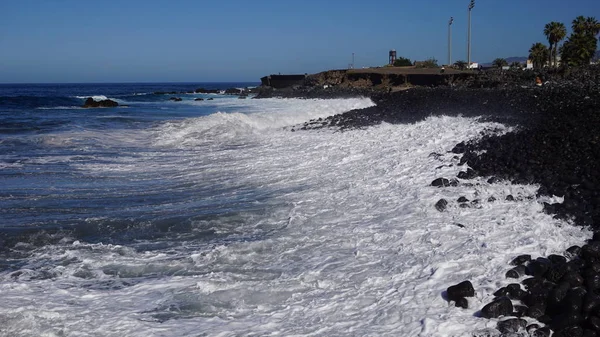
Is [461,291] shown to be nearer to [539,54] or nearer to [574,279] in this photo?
[574,279]

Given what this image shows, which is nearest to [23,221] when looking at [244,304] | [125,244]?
[125,244]

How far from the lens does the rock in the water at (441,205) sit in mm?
6582

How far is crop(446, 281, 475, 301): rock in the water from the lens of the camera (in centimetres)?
421

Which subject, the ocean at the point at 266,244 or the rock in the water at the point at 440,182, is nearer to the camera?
the ocean at the point at 266,244

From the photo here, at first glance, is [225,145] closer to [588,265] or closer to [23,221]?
[23,221]

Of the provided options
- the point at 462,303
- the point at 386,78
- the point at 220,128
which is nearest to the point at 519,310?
the point at 462,303

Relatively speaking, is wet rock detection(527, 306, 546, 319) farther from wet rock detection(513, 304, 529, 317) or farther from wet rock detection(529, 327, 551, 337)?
wet rock detection(529, 327, 551, 337)

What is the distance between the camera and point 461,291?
4.21 metres

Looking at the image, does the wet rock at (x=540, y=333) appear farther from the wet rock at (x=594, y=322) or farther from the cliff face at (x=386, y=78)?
the cliff face at (x=386, y=78)

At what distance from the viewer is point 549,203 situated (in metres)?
6.20

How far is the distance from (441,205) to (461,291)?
2.50 meters

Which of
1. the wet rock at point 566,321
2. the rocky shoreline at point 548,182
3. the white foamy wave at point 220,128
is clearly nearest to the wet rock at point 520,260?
the rocky shoreline at point 548,182

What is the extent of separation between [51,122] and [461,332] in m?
22.6

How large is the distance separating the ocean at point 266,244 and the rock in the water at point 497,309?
3.5 inches
